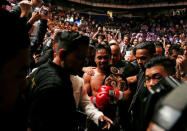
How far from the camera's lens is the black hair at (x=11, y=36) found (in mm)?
722

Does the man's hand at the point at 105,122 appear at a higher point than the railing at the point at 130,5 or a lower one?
lower

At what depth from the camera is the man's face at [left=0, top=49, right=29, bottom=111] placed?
2.40 ft

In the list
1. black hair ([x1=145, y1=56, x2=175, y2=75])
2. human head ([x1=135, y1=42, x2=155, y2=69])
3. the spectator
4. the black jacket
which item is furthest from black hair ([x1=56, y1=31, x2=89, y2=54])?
human head ([x1=135, y1=42, x2=155, y2=69])

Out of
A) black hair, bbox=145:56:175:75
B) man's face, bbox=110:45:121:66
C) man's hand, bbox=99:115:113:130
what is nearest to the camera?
man's hand, bbox=99:115:113:130

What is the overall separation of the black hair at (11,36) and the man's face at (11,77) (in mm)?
23

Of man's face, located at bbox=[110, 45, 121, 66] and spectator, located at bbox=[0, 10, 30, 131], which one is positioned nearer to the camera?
spectator, located at bbox=[0, 10, 30, 131]

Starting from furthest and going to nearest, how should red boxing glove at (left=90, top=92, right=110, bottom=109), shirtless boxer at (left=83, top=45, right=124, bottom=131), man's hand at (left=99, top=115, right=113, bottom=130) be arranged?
shirtless boxer at (left=83, top=45, right=124, bottom=131)
red boxing glove at (left=90, top=92, right=110, bottom=109)
man's hand at (left=99, top=115, right=113, bottom=130)

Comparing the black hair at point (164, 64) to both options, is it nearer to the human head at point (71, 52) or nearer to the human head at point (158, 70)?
the human head at point (158, 70)

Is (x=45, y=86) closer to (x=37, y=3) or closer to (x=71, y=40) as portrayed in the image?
(x=71, y=40)

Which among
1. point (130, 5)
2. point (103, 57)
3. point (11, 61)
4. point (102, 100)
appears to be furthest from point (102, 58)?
point (130, 5)

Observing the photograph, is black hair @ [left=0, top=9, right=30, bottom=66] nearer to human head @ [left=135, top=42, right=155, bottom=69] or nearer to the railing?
human head @ [left=135, top=42, right=155, bottom=69]

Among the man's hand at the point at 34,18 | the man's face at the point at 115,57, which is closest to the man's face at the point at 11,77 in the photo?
the man's hand at the point at 34,18

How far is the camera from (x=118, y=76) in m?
2.43

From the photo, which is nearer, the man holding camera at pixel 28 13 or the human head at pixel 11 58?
the human head at pixel 11 58
